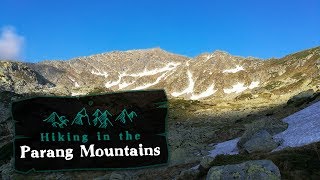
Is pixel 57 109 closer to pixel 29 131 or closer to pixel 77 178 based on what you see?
pixel 29 131

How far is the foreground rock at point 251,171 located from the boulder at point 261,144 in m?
9.89

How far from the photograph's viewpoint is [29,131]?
10227mm

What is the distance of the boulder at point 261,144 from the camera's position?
2385 cm

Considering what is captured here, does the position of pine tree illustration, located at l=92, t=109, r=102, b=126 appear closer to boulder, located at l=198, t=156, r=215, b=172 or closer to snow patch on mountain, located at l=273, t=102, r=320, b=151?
boulder, located at l=198, t=156, r=215, b=172

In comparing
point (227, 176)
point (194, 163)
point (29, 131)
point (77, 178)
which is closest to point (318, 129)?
point (194, 163)

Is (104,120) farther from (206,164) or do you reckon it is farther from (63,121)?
(206,164)

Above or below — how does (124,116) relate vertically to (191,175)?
above

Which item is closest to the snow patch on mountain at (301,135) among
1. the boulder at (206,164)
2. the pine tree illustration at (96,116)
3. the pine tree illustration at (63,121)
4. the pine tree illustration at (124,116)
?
the boulder at (206,164)

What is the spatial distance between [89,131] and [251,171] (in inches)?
231

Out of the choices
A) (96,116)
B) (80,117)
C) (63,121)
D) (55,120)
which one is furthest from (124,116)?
(55,120)

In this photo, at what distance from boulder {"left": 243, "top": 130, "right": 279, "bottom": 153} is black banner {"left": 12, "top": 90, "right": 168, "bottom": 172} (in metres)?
14.2

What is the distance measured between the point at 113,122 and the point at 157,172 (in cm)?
A: 1366

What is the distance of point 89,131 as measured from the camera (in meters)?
10.4

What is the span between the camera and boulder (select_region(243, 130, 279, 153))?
78.2ft
